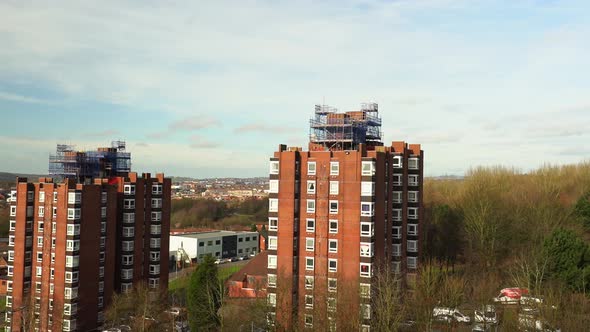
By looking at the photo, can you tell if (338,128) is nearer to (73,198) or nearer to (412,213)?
(412,213)

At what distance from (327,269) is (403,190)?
42.1 ft

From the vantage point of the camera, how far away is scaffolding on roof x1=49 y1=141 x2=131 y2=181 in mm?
56656

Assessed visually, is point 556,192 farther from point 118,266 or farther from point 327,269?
point 118,266

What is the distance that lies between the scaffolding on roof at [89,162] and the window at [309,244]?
95.3 ft

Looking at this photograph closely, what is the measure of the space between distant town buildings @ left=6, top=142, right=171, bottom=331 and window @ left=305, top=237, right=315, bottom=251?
21801mm

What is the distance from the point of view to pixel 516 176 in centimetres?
9888

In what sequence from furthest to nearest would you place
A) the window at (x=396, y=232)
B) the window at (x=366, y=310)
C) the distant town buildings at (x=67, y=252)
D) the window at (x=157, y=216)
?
the window at (x=157, y=216), the window at (x=396, y=232), the distant town buildings at (x=67, y=252), the window at (x=366, y=310)

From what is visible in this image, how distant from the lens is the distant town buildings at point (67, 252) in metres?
47.6

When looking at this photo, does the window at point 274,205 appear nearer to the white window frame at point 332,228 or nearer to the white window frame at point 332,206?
the white window frame at point 332,206

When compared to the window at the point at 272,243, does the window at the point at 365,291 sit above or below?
below

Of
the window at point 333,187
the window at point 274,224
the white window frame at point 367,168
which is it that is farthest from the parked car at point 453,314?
the window at point 274,224

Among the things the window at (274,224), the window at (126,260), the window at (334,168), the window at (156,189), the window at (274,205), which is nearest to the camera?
the window at (334,168)

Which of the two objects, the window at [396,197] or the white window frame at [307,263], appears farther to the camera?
the window at [396,197]

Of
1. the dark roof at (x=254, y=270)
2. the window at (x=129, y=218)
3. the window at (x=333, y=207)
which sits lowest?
the dark roof at (x=254, y=270)
